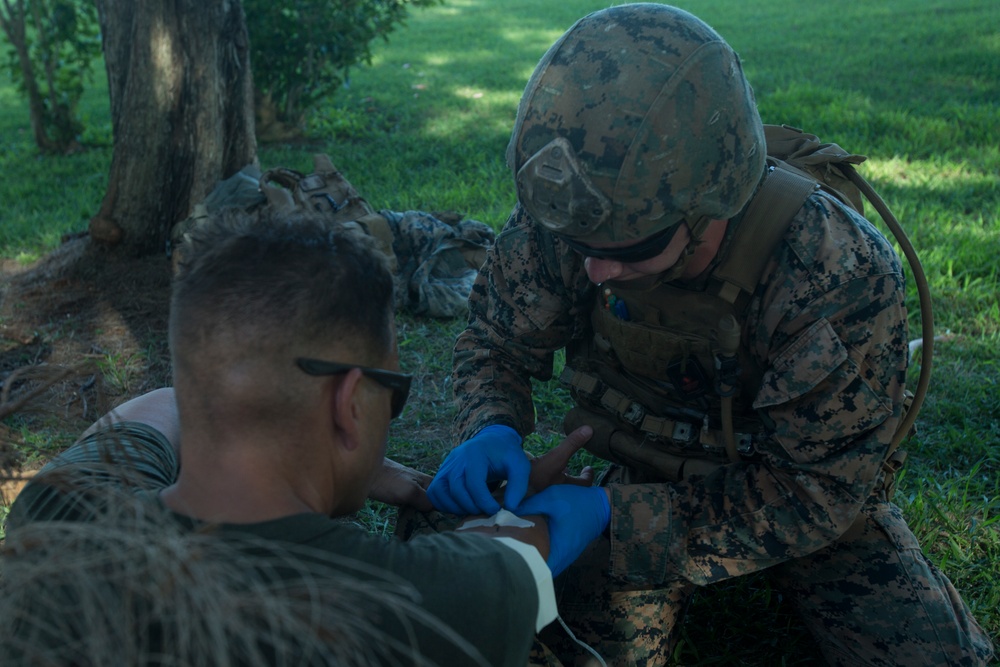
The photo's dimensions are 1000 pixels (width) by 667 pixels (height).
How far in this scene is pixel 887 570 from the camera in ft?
8.01

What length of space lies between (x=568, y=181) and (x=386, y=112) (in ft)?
23.3

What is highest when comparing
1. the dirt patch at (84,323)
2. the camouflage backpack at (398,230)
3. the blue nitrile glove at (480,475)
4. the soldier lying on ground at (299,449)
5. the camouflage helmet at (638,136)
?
the camouflage helmet at (638,136)

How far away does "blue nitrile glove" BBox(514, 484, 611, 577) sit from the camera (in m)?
2.25

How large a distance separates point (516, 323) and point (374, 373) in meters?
1.16

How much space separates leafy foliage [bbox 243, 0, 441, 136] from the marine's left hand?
531 centimetres

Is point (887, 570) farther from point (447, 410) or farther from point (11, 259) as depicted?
point (11, 259)

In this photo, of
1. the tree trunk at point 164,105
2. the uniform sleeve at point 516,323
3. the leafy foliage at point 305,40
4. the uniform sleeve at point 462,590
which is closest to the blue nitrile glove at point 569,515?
the uniform sleeve at point 516,323

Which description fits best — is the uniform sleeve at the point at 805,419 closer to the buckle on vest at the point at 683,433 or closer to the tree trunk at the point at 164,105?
the buckle on vest at the point at 683,433

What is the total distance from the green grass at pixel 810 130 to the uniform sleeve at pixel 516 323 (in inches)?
27.2

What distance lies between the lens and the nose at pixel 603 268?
2.28 metres

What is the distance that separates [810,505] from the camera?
2273 millimetres

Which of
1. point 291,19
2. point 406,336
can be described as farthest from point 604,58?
point 291,19

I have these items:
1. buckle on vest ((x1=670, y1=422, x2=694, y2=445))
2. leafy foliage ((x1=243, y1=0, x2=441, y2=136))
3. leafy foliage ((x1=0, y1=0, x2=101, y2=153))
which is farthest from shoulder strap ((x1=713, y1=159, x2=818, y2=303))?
leafy foliage ((x1=0, y1=0, x2=101, y2=153))

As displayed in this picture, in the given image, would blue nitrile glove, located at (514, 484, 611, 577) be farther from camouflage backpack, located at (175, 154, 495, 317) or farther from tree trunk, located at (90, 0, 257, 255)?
tree trunk, located at (90, 0, 257, 255)
